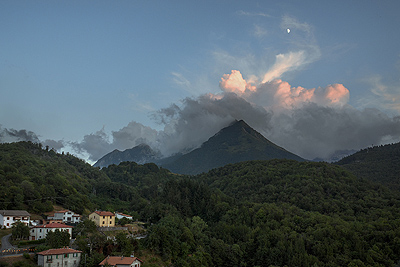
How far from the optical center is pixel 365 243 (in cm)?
6341

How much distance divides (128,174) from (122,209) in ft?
168

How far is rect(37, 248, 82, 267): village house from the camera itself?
42.4 metres

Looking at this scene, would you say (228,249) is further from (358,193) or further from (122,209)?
(358,193)

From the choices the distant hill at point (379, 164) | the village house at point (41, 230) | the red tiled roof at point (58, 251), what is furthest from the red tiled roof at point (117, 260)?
the distant hill at point (379, 164)

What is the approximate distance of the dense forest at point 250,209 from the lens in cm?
6212

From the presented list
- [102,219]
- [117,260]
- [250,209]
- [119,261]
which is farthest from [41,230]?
[250,209]

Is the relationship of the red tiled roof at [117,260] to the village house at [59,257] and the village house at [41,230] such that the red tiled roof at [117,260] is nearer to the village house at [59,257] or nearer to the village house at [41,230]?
the village house at [59,257]

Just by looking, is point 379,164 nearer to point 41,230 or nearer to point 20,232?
point 41,230

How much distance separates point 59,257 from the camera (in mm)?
43719

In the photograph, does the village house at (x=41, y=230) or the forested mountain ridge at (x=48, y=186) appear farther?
the forested mountain ridge at (x=48, y=186)

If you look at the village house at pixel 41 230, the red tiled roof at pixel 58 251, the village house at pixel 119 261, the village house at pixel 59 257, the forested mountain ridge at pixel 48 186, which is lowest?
the village house at pixel 119 261

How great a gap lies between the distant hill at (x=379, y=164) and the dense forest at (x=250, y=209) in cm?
1697

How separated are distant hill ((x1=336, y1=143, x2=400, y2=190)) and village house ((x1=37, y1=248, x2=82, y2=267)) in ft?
289

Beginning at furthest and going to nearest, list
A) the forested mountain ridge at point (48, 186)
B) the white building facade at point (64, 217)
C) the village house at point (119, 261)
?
the forested mountain ridge at point (48, 186) < the white building facade at point (64, 217) < the village house at point (119, 261)
